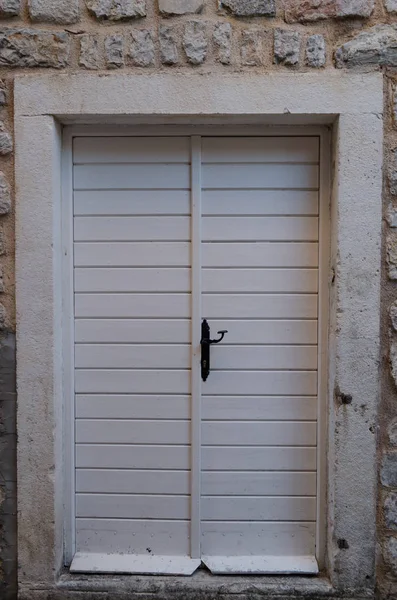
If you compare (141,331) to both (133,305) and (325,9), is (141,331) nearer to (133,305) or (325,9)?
(133,305)

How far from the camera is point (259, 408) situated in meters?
2.80

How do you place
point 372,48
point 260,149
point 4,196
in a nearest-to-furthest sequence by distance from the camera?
point 372,48, point 4,196, point 260,149

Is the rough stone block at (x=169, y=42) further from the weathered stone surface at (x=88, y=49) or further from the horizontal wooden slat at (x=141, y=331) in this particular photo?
the horizontal wooden slat at (x=141, y=331)

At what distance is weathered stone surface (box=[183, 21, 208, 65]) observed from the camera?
2508 mm

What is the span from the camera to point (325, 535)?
9.08 ft

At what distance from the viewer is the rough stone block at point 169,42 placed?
2518 mm

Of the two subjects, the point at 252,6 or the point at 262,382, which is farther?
the point at 262,382

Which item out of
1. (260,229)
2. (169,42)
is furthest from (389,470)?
(169,42)

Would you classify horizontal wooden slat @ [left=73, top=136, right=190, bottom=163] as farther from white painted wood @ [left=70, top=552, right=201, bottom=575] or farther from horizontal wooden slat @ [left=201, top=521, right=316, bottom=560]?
white painted wood @ [left=70, top=552, right=201, bottom=575]

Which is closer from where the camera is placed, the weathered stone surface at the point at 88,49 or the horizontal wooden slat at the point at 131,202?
the weathered stone surface at the point at 88,49

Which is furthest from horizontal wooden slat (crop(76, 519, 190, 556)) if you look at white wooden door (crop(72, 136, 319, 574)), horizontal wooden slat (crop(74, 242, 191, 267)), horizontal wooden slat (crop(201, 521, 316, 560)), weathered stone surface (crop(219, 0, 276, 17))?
weathered stone surface (crop(219, 0, 276, 17))

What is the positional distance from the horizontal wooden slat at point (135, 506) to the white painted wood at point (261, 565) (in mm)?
312

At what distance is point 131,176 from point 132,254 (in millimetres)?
445

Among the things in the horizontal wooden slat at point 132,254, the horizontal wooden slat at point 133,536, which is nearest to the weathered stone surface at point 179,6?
the horizontal wooden slat at point 132,254
